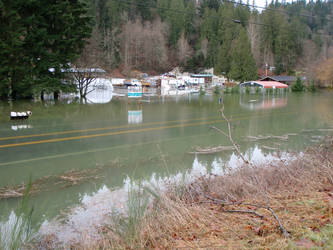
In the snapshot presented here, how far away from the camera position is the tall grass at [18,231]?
3412 mm

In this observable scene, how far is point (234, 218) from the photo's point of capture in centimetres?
429

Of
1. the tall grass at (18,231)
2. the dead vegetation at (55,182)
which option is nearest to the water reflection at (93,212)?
the tall grass at (18,231)

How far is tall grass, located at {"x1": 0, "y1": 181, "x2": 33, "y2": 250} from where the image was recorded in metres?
3.41

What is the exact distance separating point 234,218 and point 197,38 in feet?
350

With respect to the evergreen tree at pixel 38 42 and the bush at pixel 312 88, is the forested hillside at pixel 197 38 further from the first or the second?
the evergreen tree at pixel 38 42

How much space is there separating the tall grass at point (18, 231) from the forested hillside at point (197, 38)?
75124 millimetres

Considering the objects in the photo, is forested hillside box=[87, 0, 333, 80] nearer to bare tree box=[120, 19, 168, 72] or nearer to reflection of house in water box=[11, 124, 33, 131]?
bare tree box=[120, 19, 168, 72]

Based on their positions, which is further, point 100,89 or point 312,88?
point 312,88

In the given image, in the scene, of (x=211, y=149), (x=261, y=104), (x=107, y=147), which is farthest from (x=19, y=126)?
(x=261, y=104)

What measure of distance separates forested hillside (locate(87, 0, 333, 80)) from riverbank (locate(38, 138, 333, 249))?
7493 centimetres

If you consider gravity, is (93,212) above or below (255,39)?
below

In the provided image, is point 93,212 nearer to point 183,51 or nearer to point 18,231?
point 18,231

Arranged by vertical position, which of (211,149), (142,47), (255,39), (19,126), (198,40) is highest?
(198,40)

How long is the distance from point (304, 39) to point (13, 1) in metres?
100
